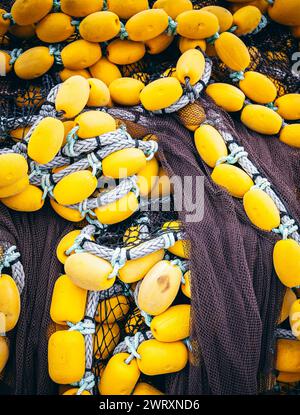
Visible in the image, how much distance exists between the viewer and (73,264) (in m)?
0.96

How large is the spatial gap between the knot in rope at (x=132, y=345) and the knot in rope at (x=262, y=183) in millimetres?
427

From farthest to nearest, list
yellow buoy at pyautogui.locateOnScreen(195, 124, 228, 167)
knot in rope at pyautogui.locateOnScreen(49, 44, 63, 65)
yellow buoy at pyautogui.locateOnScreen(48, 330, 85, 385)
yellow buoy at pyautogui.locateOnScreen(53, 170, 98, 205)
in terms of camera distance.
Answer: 1. knot in rope at pyautogui.locateOnScreen(49, 44, 63, 65)
2. yellow buoy at pyautogui.locateOnScreen(195, 124, 228, 167)
3. yellow buoy at pyautogui.locateOnScreen(53, 170, 98, 205)
4. yellow buoy at pyautogui.locateOnScreen(48, 330, 85, 385)

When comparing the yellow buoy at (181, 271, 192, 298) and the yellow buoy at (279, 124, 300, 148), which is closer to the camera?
the yellow buoy at (181, 271, 192, 298)

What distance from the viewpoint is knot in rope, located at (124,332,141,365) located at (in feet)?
3.18

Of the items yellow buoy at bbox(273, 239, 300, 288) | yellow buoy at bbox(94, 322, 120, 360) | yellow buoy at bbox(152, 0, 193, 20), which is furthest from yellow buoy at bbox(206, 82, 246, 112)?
yellow buoy at bbox(94, 322, 120, 360)

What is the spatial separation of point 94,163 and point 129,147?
90 millimetres

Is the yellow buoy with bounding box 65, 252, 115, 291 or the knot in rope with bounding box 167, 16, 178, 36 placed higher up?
the knot in rope with bounding box 167, 16, 178, 36

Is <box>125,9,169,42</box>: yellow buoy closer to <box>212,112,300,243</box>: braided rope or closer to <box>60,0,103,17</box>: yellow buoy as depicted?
<box>60,0,103,17</box>: yellow buoy

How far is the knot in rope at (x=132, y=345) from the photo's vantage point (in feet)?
3.18

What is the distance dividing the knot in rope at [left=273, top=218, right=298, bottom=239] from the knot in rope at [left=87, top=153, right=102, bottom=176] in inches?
16.4

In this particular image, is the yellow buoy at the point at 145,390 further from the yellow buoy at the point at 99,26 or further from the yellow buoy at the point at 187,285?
the yellow buoy at the point at 99,26

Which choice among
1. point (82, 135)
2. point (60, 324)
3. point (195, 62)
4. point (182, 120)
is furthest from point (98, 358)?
point (195, 62)

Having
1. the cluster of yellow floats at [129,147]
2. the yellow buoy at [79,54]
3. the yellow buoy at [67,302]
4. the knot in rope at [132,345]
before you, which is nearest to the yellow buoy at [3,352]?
the cluster of yellow floats at [129,147]

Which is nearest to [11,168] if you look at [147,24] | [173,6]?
→ [147,24]
